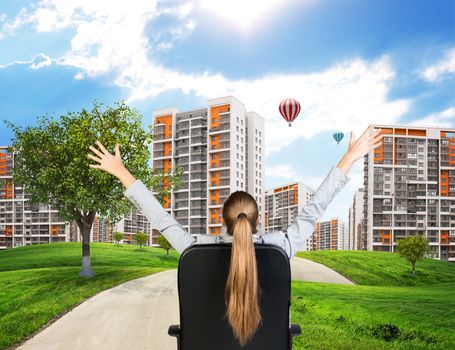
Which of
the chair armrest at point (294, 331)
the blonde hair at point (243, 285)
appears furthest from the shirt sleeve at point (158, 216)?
the chair armrest at point (294, 331)

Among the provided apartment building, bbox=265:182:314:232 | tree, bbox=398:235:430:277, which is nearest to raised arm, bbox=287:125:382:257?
tree, bbox=398:235:430:277

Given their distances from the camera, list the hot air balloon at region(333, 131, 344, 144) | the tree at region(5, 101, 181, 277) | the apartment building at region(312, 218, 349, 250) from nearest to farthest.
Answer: the tree at region(5, 101, 181, 277)
the hot air balloon at region(333, 131, 344, 144)
the apartment building at region(312, 218, 349, 250)

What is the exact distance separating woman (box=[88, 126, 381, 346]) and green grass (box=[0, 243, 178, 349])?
7680 millimetres

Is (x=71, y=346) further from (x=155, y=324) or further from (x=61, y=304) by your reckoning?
(x=61, y=304)

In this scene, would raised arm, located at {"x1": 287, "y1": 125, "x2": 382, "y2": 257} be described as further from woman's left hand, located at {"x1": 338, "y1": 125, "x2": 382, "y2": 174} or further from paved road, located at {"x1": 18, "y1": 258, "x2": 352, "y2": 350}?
paved road, located at {"x1": 18, "y1": 258, "x2": 352, "y2": 350}

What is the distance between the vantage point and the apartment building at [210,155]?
53.2 m

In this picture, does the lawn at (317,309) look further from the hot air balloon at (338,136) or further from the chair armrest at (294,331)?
the hot air balloon at (338,136)

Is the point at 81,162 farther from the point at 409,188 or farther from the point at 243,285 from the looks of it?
the point at 409,188

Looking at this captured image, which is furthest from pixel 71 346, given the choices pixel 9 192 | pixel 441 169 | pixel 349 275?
pixel 441 169

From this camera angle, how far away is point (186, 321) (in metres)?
2.08

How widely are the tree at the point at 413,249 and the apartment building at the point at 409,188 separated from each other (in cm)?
3175

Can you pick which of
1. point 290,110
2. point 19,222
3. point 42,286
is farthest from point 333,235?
point 42,286

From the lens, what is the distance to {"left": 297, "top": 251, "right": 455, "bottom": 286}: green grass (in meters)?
22.4

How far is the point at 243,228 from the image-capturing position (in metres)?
1.84
